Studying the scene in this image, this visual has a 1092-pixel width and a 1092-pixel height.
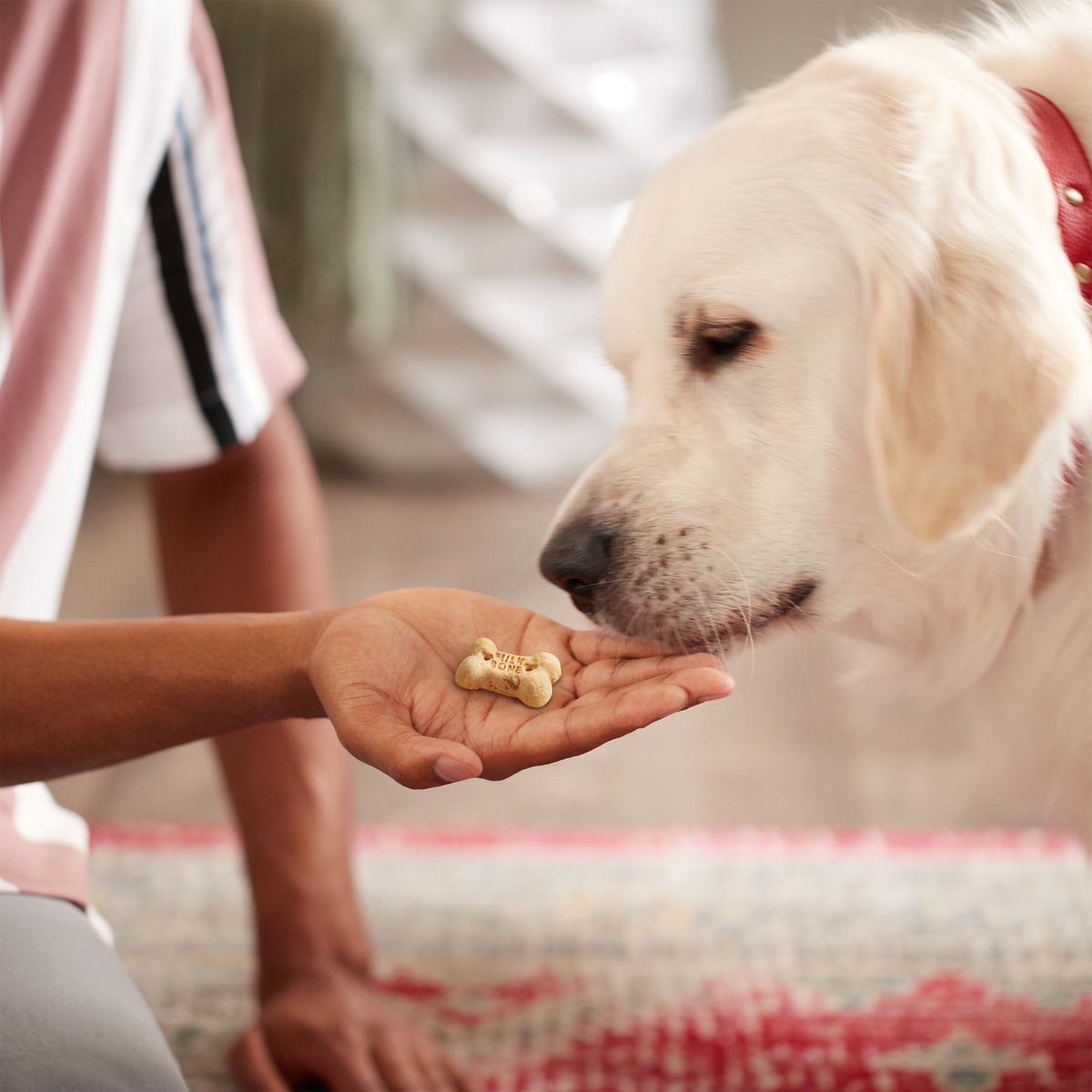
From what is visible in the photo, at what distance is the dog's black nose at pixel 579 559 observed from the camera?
863mm

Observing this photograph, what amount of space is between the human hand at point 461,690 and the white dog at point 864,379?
0.28 feet

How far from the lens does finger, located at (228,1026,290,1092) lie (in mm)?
1064

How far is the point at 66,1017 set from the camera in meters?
0.76

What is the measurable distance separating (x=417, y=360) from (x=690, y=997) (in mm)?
1725

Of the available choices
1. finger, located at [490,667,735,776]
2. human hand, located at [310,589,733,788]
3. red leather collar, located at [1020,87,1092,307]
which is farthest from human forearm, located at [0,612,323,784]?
red leather collar, located at [1020,87,1092,307]

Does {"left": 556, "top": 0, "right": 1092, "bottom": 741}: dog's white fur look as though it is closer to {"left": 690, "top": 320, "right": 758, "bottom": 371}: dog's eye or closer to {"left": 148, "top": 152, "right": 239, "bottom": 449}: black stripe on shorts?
{"left": 690, "top": 320, "right": 758, "bottom": 371}: dog's eye

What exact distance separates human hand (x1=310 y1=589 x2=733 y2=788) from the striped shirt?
308 mm

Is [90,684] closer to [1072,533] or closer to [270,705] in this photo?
[270,705]

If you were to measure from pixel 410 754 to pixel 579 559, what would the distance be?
0.26 metres

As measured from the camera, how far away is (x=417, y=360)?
2668 millimetres

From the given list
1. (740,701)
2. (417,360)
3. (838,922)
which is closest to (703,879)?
(838,922)

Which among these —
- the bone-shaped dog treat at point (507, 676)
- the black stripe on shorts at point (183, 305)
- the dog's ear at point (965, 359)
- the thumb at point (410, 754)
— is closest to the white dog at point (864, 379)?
the dog's ear at point (965, 359)

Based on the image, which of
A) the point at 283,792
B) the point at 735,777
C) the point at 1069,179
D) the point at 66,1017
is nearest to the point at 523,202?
the point at 735,777

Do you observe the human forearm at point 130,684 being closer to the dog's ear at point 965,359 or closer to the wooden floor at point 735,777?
the dog's ear at point 965,359
